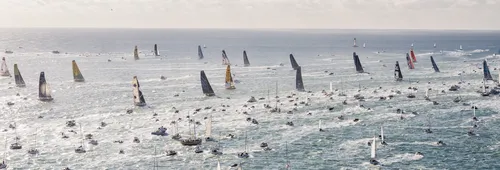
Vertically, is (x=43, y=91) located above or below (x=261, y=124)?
above

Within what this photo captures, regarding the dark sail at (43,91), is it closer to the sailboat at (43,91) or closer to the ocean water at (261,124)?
the sailboat at (43,91)

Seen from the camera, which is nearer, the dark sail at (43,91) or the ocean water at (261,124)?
the ocean water at (261,124)

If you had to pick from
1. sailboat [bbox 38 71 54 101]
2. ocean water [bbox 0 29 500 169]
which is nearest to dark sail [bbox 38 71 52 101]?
sailboat [bbox 38 71 54 101]

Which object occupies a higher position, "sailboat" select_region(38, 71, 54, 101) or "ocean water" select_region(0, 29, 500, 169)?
"sailboat" select_region(38, 71, 54, 101)

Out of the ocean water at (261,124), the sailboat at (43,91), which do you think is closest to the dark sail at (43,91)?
the sailboat at (43,91)

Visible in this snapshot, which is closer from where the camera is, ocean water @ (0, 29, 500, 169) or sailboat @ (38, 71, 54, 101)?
ocean water @ (0, 29, 500, 169)

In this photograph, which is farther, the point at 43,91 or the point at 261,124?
the point at 43,91

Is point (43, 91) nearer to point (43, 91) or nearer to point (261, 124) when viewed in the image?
point (43, 91)

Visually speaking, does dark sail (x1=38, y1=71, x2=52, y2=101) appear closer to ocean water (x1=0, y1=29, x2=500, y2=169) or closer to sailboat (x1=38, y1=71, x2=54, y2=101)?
sailboat (x1=38, y1=71, x2=54, y2=101)

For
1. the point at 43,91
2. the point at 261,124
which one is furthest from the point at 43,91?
the point at 261,124

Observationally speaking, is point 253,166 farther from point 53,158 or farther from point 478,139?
point 478,139

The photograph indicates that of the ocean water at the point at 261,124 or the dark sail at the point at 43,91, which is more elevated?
the dark sail at the point at 43,91
